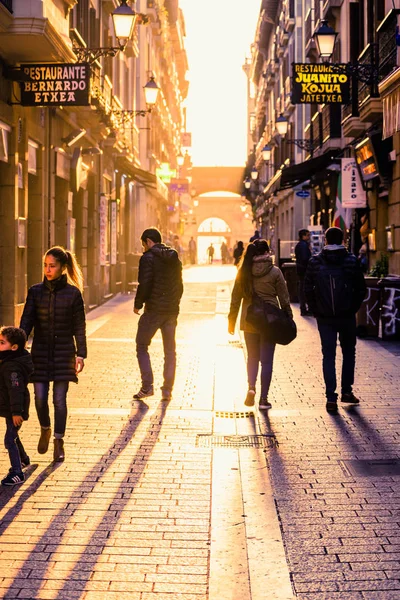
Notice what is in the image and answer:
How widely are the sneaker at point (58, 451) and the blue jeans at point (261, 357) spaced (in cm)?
282

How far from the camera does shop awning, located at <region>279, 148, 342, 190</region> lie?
84.2 feet

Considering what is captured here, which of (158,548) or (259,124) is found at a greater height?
(259,124)

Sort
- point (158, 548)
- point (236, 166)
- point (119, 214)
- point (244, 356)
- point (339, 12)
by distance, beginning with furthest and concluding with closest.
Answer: point (236, 166) < point (119, 214) < point (339, 12) < point (244, 356) < point (158, 548)

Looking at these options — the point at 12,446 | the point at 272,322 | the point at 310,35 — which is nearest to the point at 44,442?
the point at 12,446

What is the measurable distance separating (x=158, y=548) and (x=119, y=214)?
2553 cm

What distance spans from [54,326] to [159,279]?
3228 mm

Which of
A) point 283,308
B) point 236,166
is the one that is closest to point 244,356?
point 283,308

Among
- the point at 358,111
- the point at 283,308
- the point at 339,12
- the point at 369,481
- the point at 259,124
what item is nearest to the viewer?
the point at 369,481

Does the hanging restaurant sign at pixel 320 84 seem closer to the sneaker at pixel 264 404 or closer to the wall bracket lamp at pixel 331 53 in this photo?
the wall bracket lamp at pixel 331 53

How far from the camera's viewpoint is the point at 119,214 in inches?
1186

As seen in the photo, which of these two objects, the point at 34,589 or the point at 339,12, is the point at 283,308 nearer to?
the point at 34,589

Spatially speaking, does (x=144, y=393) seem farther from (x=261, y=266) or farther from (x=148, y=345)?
Answer: (x=261, y=266)

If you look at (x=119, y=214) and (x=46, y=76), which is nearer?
(x=46, y=76)

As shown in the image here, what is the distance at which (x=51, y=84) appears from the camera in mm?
14273
